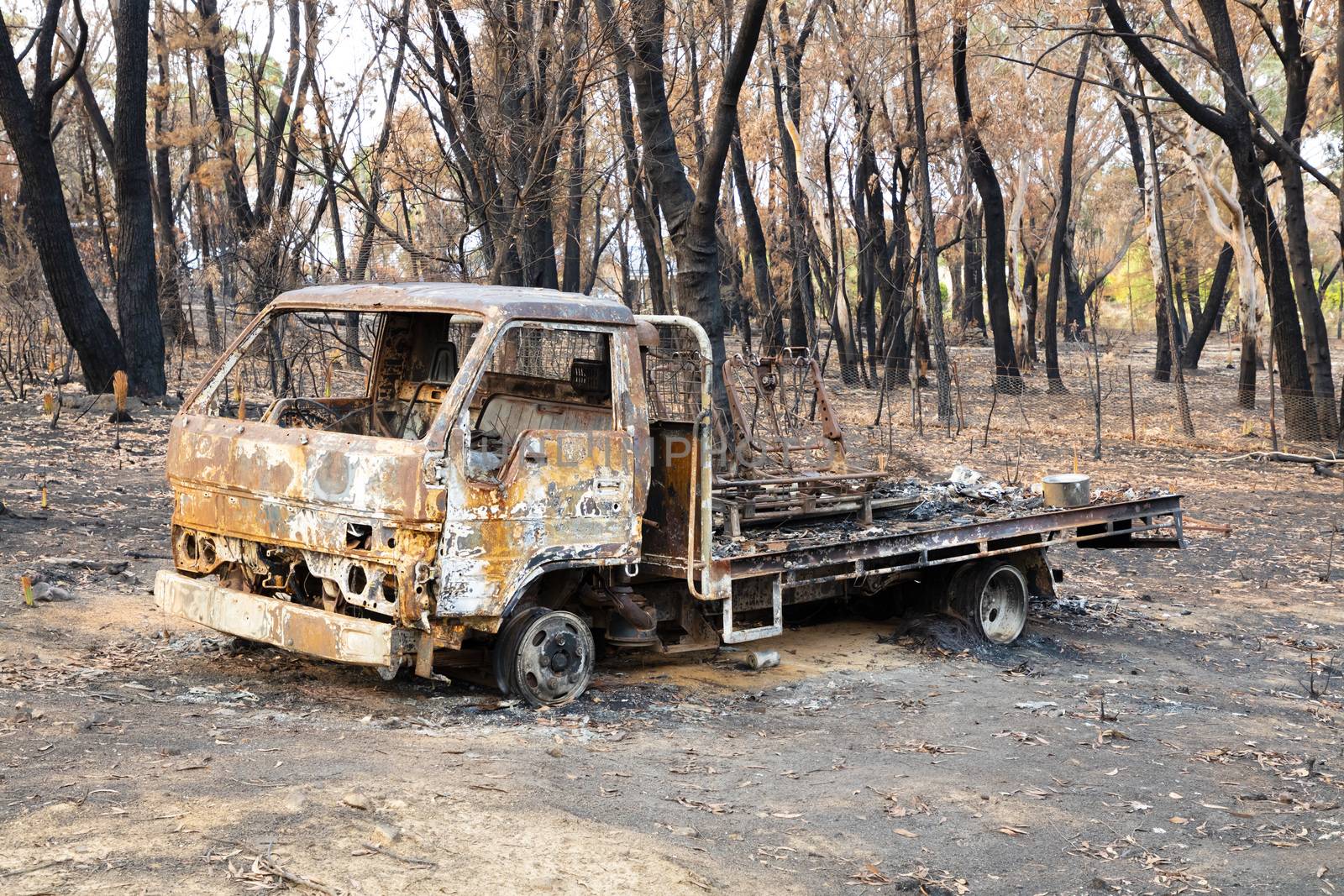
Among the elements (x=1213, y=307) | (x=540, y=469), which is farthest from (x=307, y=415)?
(x=1213, y=307)

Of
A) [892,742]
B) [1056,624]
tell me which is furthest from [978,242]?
[892,742]

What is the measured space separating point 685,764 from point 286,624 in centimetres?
200

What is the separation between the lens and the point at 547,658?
6.62 metres

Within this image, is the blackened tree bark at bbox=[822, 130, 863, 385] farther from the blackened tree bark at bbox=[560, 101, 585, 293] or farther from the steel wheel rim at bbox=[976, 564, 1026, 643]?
the steel wheel rim at bbox=[976, 564, 1026, 643]

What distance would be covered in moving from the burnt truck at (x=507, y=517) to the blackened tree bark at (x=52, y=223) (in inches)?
425

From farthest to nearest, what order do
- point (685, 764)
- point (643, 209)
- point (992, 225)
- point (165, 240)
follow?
1. point (165, 240)
2. point (992, 225)
3. point (643, 209)
4. point (685, 764)

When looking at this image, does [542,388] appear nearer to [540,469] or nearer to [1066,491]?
[540,469]

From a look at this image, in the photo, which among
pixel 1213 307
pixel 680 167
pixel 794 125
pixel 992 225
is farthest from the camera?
pixel 1213 307

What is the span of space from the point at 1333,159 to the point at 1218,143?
6.53 metres

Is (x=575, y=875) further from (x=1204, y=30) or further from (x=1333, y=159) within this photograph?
(x=1333, y=159)

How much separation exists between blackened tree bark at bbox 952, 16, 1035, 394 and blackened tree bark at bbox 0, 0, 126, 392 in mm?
16296

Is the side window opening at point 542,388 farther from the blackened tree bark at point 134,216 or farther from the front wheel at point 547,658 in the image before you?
the blackened tree bark at point 134,216

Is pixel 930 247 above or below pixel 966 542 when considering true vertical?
above

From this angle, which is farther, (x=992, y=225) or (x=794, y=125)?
(x=794, y=125)
